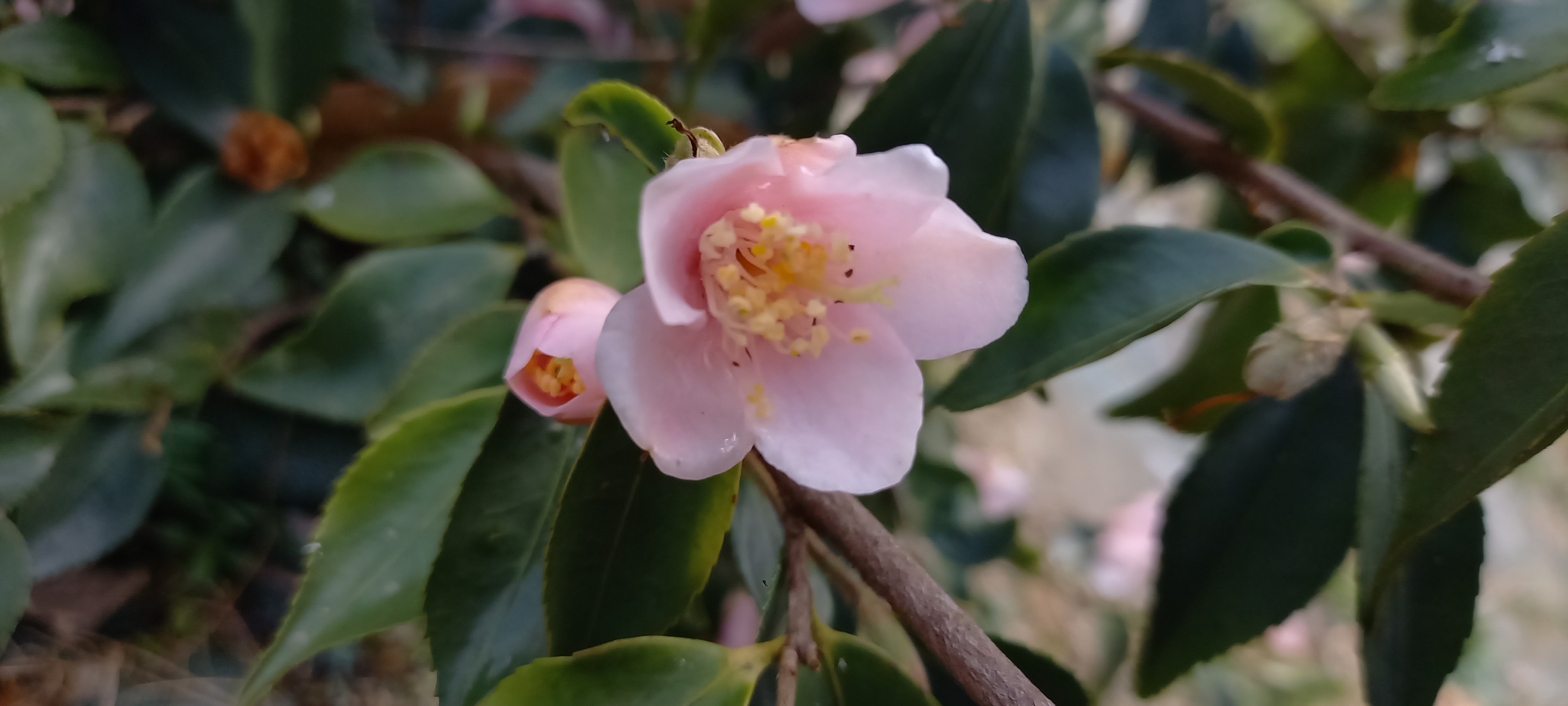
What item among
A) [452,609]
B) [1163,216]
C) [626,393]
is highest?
[626,393]

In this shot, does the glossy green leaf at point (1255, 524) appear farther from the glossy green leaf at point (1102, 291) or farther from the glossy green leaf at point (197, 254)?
the glossy green leaf at point (197, 254)

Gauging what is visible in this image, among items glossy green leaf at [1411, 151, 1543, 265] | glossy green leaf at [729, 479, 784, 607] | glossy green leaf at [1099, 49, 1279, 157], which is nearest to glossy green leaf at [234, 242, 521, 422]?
glossy green leaf at [729, 479, 784, 607]

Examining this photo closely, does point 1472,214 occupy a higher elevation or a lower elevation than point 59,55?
lower

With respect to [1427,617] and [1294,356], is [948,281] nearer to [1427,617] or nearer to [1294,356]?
[1294,356]

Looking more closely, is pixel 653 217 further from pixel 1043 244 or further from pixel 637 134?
pixel 1043 244

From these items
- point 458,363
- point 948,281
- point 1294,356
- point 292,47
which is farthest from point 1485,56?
point 292,47

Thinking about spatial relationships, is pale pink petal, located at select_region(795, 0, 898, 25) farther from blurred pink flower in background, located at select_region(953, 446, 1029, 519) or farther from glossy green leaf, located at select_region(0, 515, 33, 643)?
blurred pink flower in background, located at select_region(953, 446, 1029, 519)

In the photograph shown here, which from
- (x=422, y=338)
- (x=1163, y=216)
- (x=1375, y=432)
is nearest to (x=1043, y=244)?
(x=1375, y=432)
